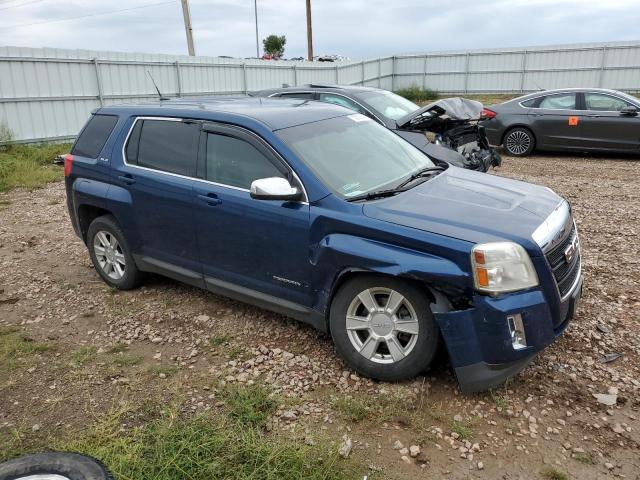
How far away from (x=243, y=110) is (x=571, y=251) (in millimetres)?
2606

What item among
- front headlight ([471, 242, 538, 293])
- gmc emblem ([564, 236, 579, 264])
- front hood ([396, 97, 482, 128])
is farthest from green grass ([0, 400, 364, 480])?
front hood ([396, 97, 482, 128])

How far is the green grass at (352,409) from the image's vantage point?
Answer: 123 inches

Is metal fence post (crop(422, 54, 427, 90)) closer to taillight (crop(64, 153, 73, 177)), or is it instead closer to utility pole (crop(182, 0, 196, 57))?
utility pole (crop(182, 0, 196, 57))

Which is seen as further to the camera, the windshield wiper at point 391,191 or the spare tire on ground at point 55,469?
the windshield wiper at point 391,191

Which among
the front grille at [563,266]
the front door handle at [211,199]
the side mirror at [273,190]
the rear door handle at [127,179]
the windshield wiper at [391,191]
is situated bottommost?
the front grille at [563,266]

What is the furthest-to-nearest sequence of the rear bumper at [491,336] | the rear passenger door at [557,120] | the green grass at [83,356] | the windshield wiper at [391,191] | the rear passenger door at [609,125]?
the rear passenger door at [557,120] < the rear passenger door at [609,125] < the green grass at [83,356] < the windshield wiper at [391,191] < the rear bumper at [491,336]

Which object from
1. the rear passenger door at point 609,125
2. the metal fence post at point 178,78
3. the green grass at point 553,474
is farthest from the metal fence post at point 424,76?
the green grass at point 553,474

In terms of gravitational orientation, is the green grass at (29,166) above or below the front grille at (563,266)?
below

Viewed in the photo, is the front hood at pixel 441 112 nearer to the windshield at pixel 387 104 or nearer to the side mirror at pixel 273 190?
the windshield at pixel 387 104

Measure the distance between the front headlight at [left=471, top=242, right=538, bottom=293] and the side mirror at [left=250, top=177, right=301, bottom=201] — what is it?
125 centimetres

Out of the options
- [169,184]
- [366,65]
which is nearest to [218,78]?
[366,65]

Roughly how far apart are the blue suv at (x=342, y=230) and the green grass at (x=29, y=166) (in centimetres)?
633

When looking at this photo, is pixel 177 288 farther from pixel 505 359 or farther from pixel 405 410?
pixel 505 359

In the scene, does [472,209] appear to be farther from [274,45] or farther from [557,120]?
[274,45]
